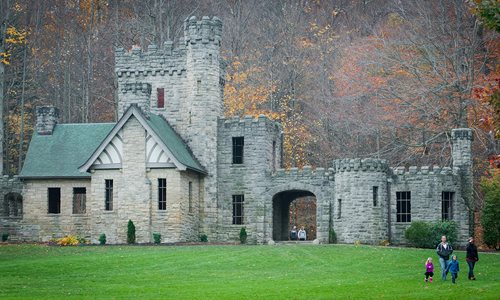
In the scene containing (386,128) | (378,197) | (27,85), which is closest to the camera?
(378,197)

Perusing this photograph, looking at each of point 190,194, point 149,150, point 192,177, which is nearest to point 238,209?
point 190,194

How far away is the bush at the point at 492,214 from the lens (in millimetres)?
45750

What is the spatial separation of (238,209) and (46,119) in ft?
33.3

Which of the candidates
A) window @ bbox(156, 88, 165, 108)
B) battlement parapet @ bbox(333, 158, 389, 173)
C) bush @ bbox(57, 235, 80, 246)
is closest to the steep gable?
window @ bbox(156, 88, 165, 108)

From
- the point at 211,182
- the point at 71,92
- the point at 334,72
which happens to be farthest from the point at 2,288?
the point at 71,92

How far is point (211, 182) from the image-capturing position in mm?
50094

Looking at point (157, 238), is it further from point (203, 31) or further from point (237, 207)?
point (203, 31)

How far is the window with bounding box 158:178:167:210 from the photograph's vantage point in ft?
157

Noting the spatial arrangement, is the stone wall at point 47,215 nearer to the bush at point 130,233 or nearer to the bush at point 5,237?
the bush at point 5,237

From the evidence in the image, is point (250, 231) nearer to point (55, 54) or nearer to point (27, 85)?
point (27, 85)

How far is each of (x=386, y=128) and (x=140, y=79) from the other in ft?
42.8

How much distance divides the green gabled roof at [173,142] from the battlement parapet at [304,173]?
11.0 feet

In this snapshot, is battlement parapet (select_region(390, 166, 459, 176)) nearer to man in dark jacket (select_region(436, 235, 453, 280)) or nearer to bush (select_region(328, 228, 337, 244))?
bush (select_region(328, 228, 337, 244))

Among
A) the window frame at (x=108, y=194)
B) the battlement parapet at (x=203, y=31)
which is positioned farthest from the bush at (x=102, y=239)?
the battlement parapet at (x=203, y=31)
